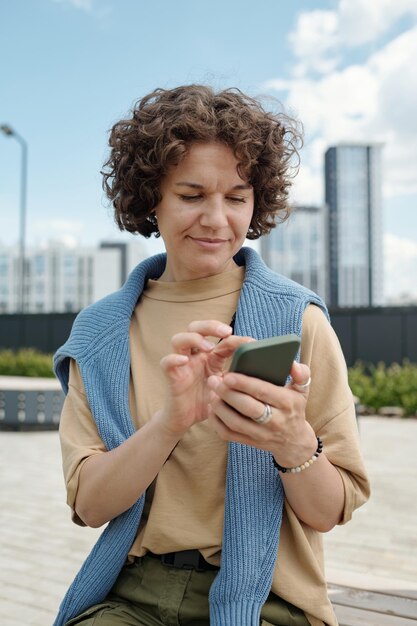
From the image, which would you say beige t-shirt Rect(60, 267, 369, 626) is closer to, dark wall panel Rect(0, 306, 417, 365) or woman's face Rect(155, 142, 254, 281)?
woman's face Rect(155, 142, 254, 281)

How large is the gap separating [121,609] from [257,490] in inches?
18.1

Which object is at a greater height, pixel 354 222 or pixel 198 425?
pixel 354 222

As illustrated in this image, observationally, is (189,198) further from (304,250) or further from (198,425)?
(304,250)

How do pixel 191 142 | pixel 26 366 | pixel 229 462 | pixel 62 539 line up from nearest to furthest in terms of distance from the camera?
1. pixel 229 462
2. pixel 191 142
3. pixel 62 539
4. pixel 26 366

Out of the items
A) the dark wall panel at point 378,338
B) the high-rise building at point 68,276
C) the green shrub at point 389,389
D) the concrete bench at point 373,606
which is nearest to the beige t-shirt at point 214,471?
the concrete bench at point 373,606

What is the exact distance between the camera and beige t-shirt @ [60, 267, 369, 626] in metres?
1.45

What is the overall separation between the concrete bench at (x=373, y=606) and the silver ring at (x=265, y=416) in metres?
1.09

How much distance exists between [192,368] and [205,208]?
1.47 ft

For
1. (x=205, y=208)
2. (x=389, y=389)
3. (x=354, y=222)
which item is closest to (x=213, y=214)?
(x=205, y=208)

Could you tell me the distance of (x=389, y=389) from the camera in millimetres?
12117

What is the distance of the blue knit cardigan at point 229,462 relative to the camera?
1396 mm

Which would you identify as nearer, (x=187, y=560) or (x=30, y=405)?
(x=187, y=560)

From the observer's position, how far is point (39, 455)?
7883 mm

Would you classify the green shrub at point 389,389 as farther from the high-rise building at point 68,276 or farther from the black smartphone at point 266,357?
the high-rise building at point 68,276
